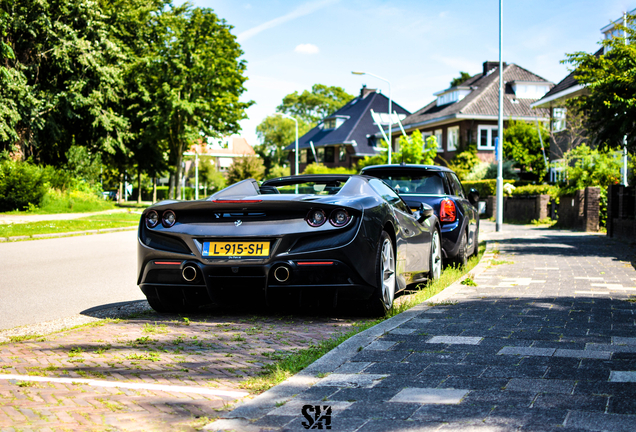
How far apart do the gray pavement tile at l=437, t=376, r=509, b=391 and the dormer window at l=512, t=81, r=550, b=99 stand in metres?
50.6

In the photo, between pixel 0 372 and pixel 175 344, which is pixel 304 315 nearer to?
pixel 175 344

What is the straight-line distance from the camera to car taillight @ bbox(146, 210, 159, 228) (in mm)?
5906

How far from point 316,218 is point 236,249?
0.71 metres

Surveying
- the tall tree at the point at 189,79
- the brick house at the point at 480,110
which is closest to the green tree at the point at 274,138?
the brick house at the point at 480,110

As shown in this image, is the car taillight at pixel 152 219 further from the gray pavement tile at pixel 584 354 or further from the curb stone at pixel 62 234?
the curb stone at pixel 62 234

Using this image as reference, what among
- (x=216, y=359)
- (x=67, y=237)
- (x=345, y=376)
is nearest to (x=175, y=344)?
(x=216, y=359)

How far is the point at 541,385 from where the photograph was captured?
3.53 meters

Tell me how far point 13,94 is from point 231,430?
29.0 m

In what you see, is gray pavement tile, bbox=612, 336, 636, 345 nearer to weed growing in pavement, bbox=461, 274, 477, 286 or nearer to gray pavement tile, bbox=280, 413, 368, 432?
gray pavement tile, bbox=280, 413, 368, 432

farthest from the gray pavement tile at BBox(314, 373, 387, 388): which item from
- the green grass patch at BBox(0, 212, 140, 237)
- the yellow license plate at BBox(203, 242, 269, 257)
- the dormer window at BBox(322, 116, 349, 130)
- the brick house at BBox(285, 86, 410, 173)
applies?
the dormer window at BBox(322, 116, 349, 130)

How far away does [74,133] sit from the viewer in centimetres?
3669

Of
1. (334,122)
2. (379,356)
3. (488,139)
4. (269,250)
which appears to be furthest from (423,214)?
(334,122)

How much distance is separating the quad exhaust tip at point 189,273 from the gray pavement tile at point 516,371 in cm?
267

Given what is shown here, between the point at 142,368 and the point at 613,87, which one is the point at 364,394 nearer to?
the point at 142,368
